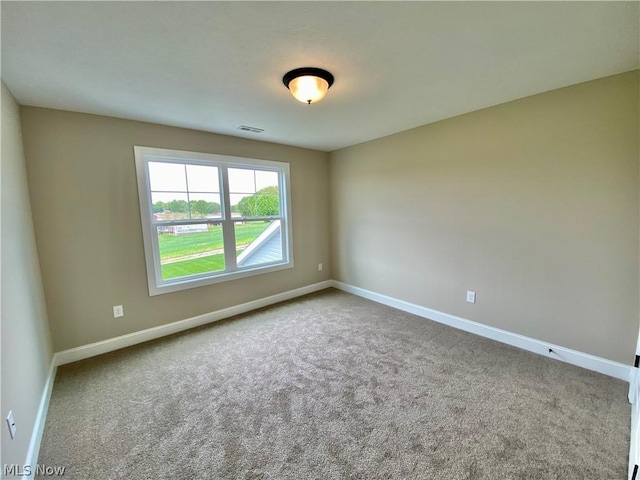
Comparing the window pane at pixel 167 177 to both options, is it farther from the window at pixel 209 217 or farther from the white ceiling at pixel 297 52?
the white ceiling at pixel 297 52

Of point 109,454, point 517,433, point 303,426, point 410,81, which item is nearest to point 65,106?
point 109,454

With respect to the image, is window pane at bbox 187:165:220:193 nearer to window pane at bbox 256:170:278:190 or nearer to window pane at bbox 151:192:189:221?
window pane at bbox 151:192:189:221

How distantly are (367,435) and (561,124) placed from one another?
286 centimetres

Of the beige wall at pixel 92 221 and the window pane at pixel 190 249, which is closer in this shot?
the beige wall at pixel 92 221

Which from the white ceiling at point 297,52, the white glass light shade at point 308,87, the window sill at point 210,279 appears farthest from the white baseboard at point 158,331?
the white glass light shade at point 308,87

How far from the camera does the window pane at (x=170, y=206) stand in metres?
2.96

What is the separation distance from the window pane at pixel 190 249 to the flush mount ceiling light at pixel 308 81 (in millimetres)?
2115

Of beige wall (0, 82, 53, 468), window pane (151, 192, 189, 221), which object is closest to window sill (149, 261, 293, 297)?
window pane (151, 192, 189, 221)

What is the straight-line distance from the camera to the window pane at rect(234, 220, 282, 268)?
145 inches

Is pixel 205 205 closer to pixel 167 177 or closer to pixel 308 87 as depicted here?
pixel 167 177

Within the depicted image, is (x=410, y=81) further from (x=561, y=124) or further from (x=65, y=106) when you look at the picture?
(x=65, y=106)

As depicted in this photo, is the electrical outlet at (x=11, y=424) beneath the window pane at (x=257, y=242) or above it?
beneath

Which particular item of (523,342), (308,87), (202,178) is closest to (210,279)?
(202,178)

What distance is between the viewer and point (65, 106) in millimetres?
2324
